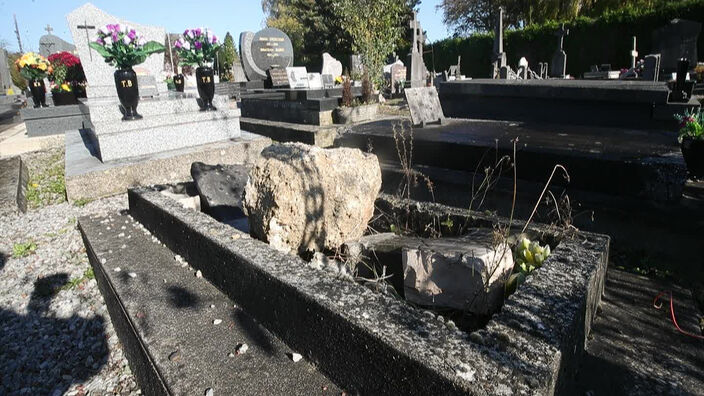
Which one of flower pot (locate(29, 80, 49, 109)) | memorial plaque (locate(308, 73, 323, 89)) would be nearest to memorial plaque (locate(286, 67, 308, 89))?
memorial plaque (locate(308, 73, 323, 89))

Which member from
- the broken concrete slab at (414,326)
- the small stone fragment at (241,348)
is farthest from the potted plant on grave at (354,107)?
the small stone fragment at (241,348)

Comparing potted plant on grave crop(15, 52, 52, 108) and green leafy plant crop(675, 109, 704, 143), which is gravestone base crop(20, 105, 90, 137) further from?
green leafy plant crop(675, 109, 704, 143)

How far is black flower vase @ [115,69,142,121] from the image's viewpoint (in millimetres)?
5895

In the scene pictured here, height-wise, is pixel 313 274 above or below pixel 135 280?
above

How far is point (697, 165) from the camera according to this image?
13.4 ft

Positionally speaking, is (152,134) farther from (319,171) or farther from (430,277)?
(430,277)

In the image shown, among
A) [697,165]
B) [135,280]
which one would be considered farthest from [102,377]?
[697,165]

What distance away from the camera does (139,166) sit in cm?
547

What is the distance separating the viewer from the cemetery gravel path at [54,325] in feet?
7.09

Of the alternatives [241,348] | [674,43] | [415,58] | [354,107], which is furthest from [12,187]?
[674,43]

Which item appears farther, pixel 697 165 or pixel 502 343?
pixel 697 165

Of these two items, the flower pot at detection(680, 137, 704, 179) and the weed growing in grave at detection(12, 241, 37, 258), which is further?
the flower pot at detection(680, 137, 704, 179)

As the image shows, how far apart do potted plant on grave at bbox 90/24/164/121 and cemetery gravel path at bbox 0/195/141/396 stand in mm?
2433

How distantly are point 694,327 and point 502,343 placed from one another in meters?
1.31
